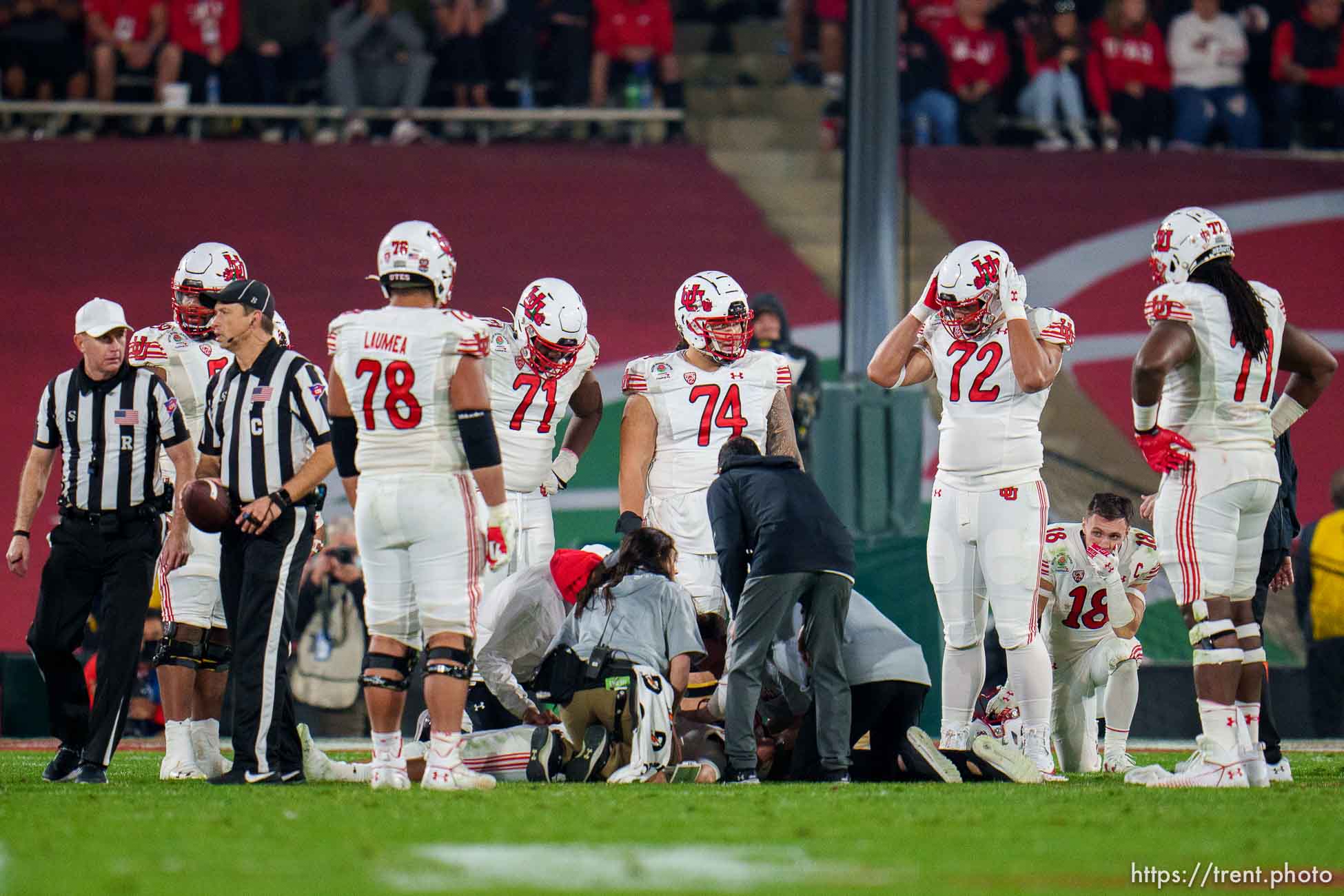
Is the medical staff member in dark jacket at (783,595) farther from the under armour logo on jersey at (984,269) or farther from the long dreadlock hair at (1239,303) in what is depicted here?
the long dreadlock hair at (1239,303)

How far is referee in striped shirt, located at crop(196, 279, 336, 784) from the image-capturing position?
24.7 feet

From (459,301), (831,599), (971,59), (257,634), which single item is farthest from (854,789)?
(971,59)

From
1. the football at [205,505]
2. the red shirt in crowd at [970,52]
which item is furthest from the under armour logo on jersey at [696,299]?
the red shirt in crowd at [970,52]

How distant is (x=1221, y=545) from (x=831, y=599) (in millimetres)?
1632

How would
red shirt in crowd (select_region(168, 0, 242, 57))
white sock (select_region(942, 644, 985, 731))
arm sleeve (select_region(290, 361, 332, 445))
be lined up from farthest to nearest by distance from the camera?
red shirt in crowd (select_region(168, 0, 242, 57)) < white sock (select_region(942, 644, 985, 731)) < arm sleeve (select_region(290, 361, 332, 445))

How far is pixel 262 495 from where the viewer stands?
25.1 feet

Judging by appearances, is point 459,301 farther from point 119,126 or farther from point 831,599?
point 831,599

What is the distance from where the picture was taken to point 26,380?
15602 mm

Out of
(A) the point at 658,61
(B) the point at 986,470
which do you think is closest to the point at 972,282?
(B) the point at 986,470

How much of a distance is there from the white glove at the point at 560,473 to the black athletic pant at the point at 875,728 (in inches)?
74.9

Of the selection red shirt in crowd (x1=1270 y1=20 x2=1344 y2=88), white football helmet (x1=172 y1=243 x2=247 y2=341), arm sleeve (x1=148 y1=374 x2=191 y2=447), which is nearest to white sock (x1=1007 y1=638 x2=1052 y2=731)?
arm sleeve (x1=148 y1=374 x2=191 y2=447)

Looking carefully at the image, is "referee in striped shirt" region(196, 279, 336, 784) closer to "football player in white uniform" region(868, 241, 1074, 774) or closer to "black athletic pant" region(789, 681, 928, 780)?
"black athletic pant" region(789, 681, 928, 780)

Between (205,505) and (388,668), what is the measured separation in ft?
3.28

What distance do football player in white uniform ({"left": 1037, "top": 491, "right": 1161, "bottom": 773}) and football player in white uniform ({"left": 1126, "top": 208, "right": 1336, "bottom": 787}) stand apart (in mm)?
1563
